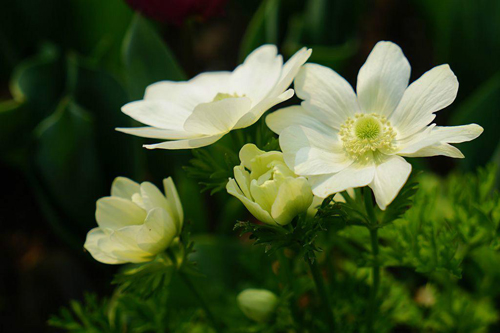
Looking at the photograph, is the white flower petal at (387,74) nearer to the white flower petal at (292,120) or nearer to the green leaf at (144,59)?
the white flower petal at (292,120)

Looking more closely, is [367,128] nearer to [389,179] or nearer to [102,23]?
[389,179]

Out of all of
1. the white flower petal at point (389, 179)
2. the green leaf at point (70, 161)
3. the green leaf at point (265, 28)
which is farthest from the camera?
the green leaf at point (265, 28)

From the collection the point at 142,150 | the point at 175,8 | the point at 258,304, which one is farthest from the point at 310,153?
the point at 142,150

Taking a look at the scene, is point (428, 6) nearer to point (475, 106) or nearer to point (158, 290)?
point (475, 106)

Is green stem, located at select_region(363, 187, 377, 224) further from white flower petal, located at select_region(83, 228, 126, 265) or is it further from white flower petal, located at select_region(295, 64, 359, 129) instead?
white flower petal, located at select_region(83, 228, 126, 265)

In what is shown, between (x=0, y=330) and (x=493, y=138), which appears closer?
(x=493, y=138)

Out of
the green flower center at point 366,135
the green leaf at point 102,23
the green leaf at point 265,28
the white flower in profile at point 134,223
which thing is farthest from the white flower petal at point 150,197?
the green leaf at point 102,23

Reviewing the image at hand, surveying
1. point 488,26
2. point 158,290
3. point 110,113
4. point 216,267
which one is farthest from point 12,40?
point 488,26
